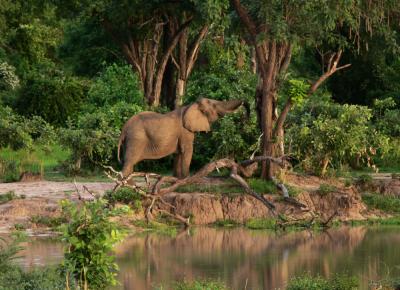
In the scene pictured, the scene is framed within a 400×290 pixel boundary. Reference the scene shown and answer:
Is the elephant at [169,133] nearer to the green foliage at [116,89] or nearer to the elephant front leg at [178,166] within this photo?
A: the elephant front leg at [178,166]

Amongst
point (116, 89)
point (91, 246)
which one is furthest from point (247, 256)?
point (116, 89)

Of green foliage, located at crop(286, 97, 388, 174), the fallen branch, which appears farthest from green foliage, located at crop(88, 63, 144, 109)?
the fallen branch

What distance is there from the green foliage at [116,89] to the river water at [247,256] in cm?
1041

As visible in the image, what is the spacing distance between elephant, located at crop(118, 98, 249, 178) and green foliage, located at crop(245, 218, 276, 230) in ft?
8.11

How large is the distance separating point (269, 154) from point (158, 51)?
14.0 m

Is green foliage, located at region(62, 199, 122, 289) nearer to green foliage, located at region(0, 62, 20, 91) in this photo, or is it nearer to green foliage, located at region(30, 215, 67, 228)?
green foliage, located at region(30, 215, 67, 228)

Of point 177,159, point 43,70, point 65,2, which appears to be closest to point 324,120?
point 177,159

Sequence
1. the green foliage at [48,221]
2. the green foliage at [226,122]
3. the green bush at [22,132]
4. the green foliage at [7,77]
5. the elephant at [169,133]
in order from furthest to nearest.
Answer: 1. the green foliage at [7,77]
2. the green bush at [22,132]
3. the green foliage at [226,122]
4. the elephant at [169,133]
5. the green foliage at [48,221]

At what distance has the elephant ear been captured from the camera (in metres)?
27.5

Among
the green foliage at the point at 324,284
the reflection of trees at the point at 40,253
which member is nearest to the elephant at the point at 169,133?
the reflection of trees at the point at 40,253

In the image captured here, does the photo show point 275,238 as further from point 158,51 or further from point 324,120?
point 158,51

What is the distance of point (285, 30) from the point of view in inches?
1026

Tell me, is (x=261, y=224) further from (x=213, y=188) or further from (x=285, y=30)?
(x=285, y=30)

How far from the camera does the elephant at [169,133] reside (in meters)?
27.3
